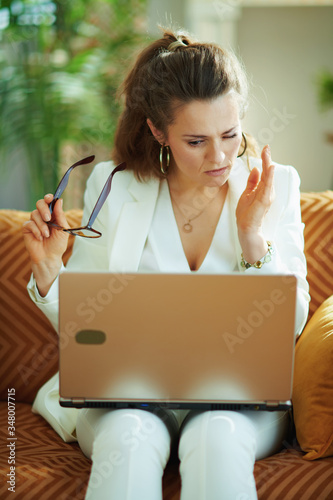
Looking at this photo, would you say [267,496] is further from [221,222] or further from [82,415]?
[221,222]

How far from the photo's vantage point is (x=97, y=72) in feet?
9.14

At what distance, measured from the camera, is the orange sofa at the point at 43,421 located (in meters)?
1.16

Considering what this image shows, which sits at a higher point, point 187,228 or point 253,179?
point 253,179

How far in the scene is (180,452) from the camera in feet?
3.67

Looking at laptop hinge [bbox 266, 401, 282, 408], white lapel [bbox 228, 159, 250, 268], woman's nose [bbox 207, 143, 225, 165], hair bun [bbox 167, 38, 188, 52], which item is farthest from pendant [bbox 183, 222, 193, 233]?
laptop hinge [bbox 266, 401, 282, 408]

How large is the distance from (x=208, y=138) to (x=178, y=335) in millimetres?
522

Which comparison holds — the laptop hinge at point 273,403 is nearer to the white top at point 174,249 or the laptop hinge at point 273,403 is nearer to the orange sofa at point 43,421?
the orange sofa at point 43,421

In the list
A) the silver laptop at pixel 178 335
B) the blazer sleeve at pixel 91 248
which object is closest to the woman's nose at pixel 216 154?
the blazer sleeve at pixel 91 248

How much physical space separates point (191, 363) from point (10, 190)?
2.50 metres

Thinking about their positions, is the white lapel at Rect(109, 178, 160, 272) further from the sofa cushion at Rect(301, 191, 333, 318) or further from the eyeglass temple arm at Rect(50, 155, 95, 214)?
the sofa cushion at Rect(301, 191, 333, 318)


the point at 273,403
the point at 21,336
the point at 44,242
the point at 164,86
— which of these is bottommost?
the point at 21,336

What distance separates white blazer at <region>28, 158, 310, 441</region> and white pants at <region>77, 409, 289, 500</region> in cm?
27

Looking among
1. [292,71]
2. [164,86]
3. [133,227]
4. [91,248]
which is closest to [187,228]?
[133,227]

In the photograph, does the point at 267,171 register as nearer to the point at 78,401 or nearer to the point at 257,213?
the point at 257,213
